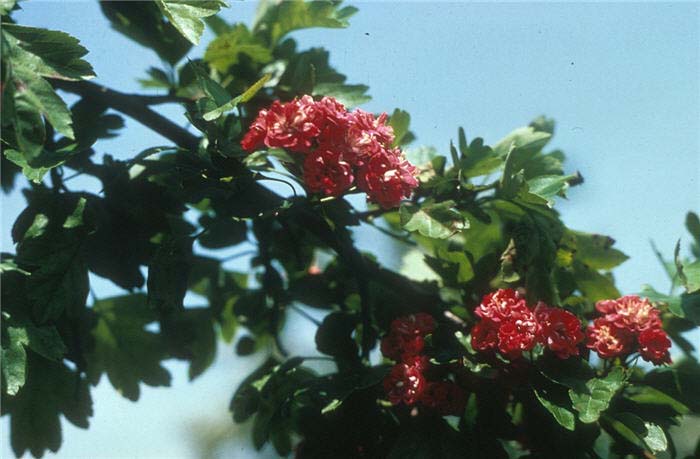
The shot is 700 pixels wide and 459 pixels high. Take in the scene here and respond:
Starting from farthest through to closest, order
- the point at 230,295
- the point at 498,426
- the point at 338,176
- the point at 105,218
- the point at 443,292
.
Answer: the point at 230,295
the point at 443,292
the point at 105,218
the point at 498,426
the point at 338,176

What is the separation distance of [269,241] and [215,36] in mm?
441

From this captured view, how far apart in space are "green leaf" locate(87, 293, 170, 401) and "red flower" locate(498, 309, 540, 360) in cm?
78

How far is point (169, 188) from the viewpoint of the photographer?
1371 mm

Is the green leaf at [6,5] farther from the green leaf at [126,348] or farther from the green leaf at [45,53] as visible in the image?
the green leaf at [126,348]

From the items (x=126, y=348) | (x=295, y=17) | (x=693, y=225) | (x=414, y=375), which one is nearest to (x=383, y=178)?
(x=414, y=375)

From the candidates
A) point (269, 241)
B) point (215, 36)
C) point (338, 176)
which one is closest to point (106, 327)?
point (269, 241)

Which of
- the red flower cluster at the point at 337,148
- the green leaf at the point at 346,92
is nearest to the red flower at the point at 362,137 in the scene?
the red flower cluster at the point at 337,148

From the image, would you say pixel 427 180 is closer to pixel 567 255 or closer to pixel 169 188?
pixel 567 255

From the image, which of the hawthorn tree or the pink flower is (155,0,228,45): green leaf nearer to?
the hawthorn tree

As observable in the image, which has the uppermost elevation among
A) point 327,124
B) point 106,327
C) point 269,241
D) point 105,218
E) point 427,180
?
point 327,124

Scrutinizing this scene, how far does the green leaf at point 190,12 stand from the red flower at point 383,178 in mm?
312

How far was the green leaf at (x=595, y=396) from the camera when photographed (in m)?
1.12

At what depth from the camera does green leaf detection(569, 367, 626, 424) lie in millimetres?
1119

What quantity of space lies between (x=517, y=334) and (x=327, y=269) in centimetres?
57
